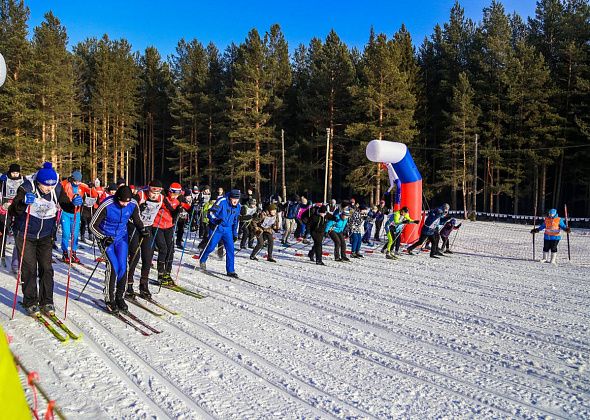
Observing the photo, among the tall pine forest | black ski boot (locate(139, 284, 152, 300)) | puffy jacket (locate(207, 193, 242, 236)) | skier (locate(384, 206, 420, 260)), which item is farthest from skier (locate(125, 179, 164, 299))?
the tall pine forest

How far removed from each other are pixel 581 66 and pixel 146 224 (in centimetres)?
3207

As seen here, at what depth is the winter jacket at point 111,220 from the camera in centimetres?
580

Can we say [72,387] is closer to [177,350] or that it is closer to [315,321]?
[177,350]

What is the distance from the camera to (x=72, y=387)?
149 inches

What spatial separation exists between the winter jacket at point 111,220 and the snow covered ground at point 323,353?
111 centimetres

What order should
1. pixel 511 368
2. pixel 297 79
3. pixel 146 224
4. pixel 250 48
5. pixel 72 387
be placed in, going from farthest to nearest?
pixel 297 79
pixel 250 48
pixel 146 224
pixel 511 368
pixel 72 387

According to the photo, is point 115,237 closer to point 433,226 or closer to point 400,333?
point 400,333

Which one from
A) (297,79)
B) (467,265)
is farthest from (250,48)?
(467,265)

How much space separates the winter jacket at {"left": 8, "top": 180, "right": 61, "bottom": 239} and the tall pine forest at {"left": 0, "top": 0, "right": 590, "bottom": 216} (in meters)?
23.4

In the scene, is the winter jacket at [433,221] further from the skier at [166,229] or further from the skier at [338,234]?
the skier at [166,229]

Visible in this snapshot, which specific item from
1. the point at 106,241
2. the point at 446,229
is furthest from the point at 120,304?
the point at 446,229

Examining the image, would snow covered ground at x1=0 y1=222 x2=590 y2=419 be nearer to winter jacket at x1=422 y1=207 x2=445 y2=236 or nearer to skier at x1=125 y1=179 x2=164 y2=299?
skier at x1=125 y1=179 x2=164 y2=299

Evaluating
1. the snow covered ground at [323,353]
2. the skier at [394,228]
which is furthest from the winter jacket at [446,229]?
the snow covered ground at [323,353]

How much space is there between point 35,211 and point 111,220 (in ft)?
2.90
